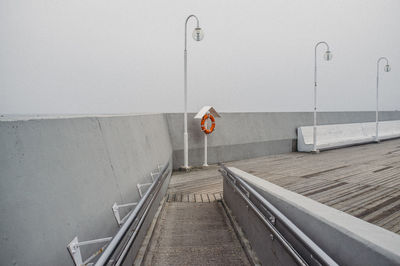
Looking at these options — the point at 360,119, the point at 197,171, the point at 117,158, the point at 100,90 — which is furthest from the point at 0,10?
the point at 360,119

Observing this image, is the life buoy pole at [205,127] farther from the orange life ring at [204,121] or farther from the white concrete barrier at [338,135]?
the white concrete barrier at [338,135]

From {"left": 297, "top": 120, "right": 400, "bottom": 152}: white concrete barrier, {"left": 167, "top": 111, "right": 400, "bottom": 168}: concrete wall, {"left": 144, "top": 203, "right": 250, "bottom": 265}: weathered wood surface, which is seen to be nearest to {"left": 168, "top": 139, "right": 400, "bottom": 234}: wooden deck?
{"left": 144, "top": 203, "right": 250, "bottom": 265}: weathered wood surface

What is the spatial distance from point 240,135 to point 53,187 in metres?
8.27

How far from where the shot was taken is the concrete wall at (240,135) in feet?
26.3

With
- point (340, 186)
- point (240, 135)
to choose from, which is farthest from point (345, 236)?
point (240, 135)

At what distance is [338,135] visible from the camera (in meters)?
11.6

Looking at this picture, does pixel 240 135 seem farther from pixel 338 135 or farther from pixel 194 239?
pixel 194 239

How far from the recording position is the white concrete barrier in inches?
415

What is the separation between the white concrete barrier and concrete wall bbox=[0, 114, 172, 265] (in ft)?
32.4

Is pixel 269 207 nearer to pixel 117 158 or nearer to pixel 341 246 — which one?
pixel 341 246

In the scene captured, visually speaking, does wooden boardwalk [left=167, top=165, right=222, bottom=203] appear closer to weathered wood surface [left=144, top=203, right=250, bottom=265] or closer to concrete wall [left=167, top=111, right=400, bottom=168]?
weathered wood surface [left=144, top=203, right=250, bottom=265]

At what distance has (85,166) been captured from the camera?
1604mm

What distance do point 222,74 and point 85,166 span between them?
1879cm

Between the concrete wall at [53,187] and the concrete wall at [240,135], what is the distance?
588 cm
